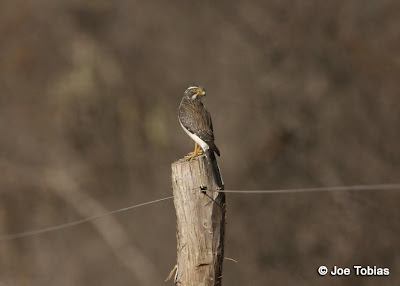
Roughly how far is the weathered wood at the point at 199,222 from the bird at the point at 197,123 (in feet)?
0.76

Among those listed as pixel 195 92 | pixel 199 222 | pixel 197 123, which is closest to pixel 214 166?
pixel 199 222

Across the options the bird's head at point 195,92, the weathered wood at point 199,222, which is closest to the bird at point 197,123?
the bird's head at point 195,92

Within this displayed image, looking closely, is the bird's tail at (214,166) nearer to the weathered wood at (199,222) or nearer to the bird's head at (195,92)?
the weathered wood at (199,222)

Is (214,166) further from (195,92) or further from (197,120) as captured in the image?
(195,92)

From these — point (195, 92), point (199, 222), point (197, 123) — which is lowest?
point (199, 222)

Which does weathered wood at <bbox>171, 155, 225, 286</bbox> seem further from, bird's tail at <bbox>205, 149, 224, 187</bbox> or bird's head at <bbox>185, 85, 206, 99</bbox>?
bird's head at <bbox>185, 85, 206, 99</bbox>

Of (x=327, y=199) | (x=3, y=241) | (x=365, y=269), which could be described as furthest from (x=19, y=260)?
(x=365, y=269)

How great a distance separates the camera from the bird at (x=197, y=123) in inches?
112

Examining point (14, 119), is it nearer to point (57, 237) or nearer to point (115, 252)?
point (57, 237)

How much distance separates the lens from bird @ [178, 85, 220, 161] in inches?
112

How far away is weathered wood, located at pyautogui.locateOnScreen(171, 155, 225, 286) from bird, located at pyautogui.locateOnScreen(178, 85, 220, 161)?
0.76ft

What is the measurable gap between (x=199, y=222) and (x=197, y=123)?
27.0 inches

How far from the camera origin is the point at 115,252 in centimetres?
704

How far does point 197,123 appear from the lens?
9.54ft
